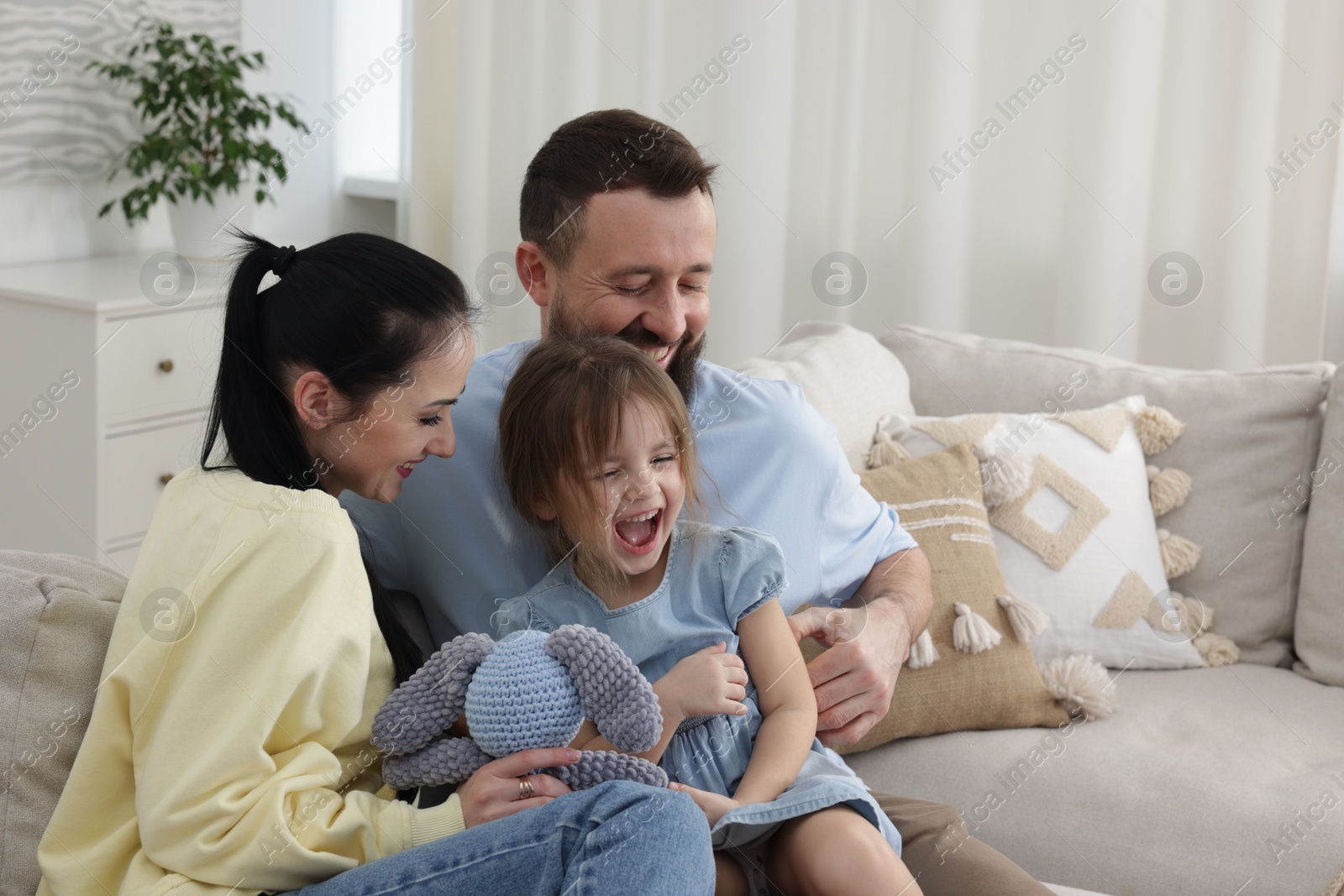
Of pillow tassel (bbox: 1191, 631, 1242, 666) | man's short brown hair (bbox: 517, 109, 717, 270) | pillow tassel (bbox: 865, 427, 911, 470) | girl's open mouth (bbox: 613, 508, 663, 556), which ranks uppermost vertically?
man's short brown hair (bbox: 517, 109, 717, 270)

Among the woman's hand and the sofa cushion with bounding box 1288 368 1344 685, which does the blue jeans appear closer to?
the woman's hand

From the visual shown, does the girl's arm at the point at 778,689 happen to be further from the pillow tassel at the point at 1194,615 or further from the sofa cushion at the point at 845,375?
the pillow tassel at the point at 1194,615

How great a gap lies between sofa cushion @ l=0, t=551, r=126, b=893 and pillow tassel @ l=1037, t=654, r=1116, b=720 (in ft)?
4.13

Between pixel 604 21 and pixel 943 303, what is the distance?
1.15 m

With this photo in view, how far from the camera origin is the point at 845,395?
1.98m

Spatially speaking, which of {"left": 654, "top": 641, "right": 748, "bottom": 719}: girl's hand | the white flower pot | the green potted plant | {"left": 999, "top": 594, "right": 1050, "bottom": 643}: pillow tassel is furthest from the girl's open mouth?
the white flower pot

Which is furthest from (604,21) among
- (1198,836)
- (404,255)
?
(1198,836)

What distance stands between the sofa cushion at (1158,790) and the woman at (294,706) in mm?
745

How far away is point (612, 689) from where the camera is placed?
3.44 ft

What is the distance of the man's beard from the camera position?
4.76ft

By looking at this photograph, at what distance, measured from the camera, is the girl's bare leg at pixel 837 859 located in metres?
1.10

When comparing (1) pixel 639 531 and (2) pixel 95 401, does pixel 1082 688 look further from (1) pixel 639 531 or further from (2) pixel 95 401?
(2) pixel 95 401

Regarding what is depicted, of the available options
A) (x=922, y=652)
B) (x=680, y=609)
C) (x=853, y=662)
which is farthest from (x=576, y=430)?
(x=922, y=652)

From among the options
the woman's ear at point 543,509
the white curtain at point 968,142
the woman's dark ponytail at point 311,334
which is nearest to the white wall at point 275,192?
the white curtain at point 968,142
